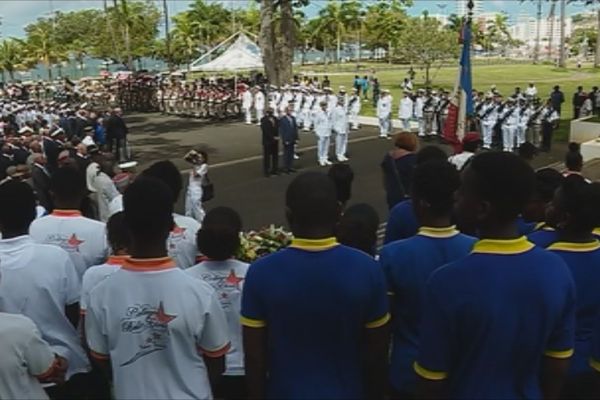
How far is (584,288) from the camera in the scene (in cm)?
332

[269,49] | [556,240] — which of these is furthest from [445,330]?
[269,49]

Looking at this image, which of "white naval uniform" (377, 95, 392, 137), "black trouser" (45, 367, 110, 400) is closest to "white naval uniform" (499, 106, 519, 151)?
"white naval uniform" (377, 95, 392, 137)

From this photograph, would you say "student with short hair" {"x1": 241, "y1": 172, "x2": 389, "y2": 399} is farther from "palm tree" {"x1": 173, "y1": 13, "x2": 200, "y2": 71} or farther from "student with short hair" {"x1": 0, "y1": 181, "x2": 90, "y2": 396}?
"palm tree" {"x1": 173, "y1": 13, "x2": 200, "y2": 71}

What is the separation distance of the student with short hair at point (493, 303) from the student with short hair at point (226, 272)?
1.55 m

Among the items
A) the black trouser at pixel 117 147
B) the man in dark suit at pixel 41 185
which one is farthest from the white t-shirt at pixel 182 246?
the black trouser at pixel 117 147

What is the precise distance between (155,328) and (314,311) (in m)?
0.66

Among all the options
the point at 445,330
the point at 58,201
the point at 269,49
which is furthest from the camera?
the point at 269,49

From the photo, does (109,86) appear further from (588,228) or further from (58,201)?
(588,228)

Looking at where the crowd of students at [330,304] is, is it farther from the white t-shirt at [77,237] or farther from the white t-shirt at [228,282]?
the white t-shirt at [77,237]

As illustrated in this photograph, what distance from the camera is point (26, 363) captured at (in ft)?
9.32

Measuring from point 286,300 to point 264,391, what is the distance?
457 millimetres

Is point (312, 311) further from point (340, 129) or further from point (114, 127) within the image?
point (114, 127)

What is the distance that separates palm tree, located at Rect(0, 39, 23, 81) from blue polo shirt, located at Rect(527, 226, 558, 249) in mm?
64114

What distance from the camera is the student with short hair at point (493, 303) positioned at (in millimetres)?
2424
